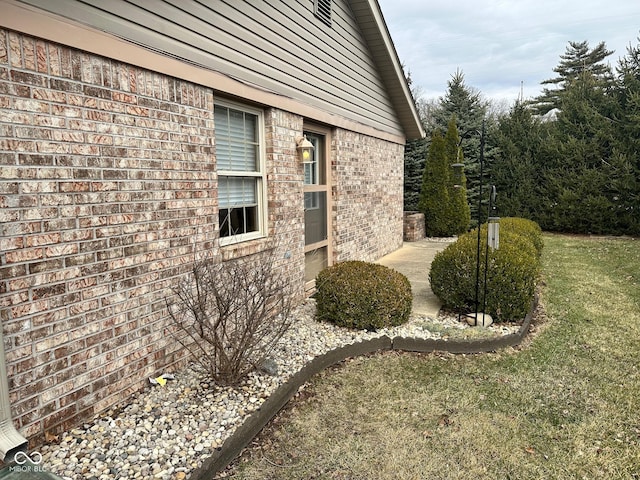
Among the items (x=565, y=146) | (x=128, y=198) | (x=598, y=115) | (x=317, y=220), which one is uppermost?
(x=598, y=115)

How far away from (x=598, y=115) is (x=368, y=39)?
34.7 feet

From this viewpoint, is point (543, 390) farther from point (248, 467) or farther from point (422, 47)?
point (422, 47)

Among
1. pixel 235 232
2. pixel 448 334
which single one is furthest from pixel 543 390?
pixel 235 232

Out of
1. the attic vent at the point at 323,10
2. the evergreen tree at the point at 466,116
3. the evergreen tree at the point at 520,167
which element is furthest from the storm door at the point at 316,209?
the evergreen tree at the point at 466,116

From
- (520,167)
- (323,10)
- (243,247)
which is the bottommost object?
(243,247)

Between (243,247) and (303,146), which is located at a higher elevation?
(303,146)

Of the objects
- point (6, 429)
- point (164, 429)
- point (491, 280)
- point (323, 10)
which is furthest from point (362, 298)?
point (323, 10)

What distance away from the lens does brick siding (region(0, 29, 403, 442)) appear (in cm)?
260

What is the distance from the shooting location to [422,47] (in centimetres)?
3331

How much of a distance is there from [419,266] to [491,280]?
12.2 feet

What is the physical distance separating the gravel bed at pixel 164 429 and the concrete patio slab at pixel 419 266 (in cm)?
251

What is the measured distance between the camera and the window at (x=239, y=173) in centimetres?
465

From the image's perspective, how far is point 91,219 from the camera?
9.96 feet

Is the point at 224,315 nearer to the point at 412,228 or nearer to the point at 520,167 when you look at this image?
the point at 412,228
